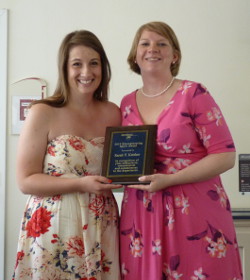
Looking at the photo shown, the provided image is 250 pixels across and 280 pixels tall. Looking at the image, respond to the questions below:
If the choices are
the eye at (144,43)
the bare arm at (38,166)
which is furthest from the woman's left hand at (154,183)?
the eye at (144,43)

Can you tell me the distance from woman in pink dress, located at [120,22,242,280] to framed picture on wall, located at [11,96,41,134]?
5.06 feet

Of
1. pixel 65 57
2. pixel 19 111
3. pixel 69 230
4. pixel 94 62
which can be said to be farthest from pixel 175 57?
pixel 19 111

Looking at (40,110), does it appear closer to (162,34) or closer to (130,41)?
(162,34)

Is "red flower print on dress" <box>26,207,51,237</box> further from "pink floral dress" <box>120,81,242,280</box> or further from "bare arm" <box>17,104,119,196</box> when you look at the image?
"pink floral dress" <box>120,81,242,280</box>

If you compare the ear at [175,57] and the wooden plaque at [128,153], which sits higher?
the ear at [175,57]

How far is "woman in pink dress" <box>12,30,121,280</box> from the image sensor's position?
1.46m

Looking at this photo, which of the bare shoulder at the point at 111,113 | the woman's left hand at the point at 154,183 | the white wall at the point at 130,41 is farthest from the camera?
the white wall at the point at 130,41

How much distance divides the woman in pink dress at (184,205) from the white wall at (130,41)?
132 cm

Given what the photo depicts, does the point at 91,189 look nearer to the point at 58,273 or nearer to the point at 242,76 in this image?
the point at 58,273

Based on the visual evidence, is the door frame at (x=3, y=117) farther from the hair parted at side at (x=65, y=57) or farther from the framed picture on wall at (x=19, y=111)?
the hair parted at side at (x=65, y=57)

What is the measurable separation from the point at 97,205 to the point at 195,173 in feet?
1.12

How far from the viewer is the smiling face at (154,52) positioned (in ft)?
5.27

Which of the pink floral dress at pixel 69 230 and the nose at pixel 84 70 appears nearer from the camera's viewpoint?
the pink floral dress at pixel 69 230

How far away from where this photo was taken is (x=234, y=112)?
9.25ft
